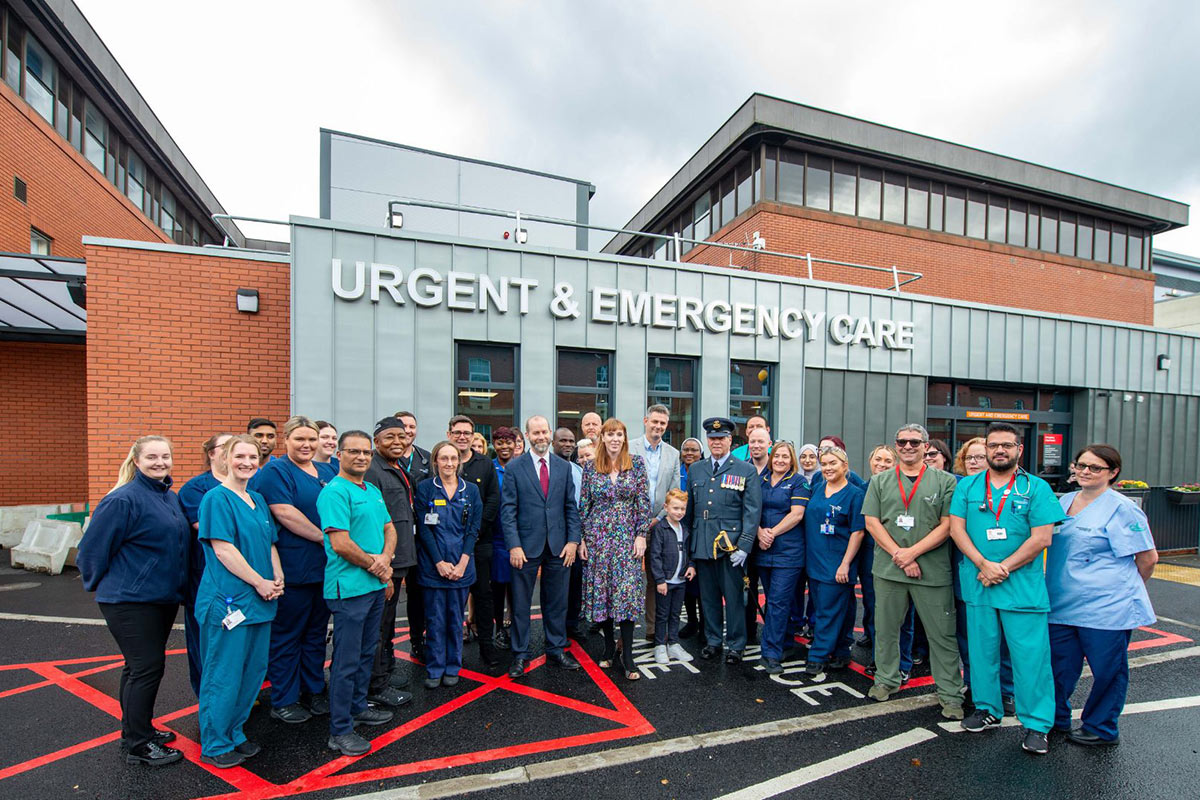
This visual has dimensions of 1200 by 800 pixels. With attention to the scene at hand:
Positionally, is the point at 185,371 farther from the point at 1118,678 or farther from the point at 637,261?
the point at 1118,678

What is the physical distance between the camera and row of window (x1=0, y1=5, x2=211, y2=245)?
10.2 metres

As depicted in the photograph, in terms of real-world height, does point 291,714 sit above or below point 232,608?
below

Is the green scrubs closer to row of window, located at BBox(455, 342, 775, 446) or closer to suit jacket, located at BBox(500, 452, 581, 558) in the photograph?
suit jacket, located at BBox(500, 452, 581, 558)

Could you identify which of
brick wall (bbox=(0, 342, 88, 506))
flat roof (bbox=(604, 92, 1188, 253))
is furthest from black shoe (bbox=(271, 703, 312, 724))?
flat roof (bbox=(604, 92, 1188, 253))

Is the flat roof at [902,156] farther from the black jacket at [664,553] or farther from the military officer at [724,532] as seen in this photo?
the black jacket at [664,553]

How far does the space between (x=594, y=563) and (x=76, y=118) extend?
16234 millimetres

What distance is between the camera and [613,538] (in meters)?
4.38

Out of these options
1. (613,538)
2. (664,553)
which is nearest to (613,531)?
(613,538)

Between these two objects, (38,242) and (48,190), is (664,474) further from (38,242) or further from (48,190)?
(48,190)

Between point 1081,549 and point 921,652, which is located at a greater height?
point 1081,549

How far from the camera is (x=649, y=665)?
4461 millimetres

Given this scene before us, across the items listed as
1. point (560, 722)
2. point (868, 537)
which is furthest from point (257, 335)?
point (868, 537)

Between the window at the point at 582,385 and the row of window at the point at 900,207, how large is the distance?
21.6ft

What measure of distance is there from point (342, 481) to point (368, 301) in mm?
4519
